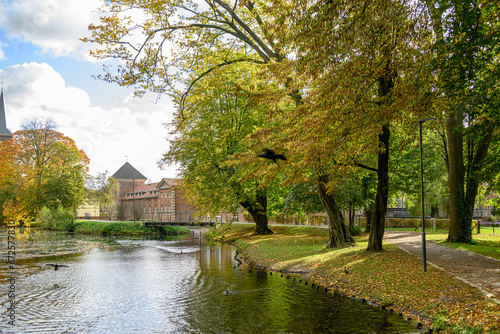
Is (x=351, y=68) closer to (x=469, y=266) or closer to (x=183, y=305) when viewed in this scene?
(x=469, y=266)

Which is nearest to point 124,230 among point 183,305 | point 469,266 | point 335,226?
point 335,226

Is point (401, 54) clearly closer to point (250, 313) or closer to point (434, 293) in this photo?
point (434, 293)

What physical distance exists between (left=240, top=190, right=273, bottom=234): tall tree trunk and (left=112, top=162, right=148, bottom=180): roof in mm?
70670

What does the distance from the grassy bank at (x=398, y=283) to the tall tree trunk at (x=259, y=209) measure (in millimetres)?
9023

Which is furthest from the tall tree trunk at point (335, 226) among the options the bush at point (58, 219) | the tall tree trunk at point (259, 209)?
the bush at point (58, 219)

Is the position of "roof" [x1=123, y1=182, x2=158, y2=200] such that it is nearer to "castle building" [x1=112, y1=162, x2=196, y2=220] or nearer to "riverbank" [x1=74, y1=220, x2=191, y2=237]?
"castle building" [x1=112, y1=162, x2=196, y2=220]

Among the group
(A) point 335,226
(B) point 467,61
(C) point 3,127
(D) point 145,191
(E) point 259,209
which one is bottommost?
(A) point 335,226

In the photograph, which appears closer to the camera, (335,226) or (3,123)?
(335,226)

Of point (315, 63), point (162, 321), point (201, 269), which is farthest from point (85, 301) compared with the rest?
point (315, 63)

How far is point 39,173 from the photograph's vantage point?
48594 millimetres

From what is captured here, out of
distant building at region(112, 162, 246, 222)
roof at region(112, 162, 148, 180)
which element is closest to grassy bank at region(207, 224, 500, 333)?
distant building at region(112, 162, 246, 222)

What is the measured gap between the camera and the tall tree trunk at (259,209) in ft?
95.2

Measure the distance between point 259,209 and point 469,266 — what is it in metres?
19.1

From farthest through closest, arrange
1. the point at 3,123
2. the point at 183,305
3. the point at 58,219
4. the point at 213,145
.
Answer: the point at 3,123, the point at 58,219, the point at 213,145, the point at 183,305
